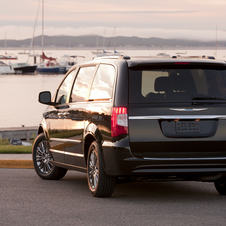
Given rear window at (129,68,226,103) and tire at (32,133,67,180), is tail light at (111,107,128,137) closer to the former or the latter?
rear window at (129,68,226,103)

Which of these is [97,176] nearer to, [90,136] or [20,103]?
[90,136]

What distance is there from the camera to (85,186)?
866 cm

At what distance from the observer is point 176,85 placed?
23.3ft

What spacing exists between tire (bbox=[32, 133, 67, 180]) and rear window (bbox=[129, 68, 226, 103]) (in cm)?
294

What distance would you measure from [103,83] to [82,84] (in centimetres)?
78

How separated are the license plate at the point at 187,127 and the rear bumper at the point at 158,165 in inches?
14.1

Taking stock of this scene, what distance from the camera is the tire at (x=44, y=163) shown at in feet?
30.7

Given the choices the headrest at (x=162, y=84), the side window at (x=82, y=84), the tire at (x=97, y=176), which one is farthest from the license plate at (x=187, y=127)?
the side window at (x=82, y=84)

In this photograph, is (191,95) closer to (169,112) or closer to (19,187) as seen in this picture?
(169,112)

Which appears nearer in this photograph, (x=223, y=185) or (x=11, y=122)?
(x=223, y=185)

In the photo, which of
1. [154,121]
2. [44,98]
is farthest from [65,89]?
[154,121]

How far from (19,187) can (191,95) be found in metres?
3.11

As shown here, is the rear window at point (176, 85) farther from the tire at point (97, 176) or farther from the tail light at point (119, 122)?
the tire at point (97, 176)

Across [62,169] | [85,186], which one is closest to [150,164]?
[85,186]
